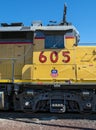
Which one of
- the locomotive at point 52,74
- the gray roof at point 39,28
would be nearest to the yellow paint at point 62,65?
the locomotive at point 52,74

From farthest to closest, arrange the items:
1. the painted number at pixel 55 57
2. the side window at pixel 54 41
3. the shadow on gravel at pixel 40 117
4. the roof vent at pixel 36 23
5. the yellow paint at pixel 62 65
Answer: the roof vent at pixel 36 23
the side window at pixel 54 41
the painted number at pixel 55 57
the yellow paint at pixel 62 65
the shadow on gravel at pixel 40 117

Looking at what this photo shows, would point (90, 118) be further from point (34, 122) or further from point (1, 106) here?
point (1, 106)

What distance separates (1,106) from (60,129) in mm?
3638

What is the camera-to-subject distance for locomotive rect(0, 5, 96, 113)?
12.4 metres

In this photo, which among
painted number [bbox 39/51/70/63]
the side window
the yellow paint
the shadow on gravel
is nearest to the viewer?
the shadow on gravel

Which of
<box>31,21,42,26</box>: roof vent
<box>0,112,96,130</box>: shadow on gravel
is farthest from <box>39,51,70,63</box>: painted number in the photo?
<box>0,112,96,130</box>: shadow on gravel

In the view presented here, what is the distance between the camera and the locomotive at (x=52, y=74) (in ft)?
40.6

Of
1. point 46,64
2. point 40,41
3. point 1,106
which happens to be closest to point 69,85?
point 46,64

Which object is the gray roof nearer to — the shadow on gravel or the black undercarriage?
the black undercarriage

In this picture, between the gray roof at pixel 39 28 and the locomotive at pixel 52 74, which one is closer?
the locomotive at pixel 52 74

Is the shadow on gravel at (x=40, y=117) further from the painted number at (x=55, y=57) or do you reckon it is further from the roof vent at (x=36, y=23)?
the roof vent at (x=36, y=23)

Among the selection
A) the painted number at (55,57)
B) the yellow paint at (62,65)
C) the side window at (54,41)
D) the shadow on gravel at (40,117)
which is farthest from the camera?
the side window at (54,41)

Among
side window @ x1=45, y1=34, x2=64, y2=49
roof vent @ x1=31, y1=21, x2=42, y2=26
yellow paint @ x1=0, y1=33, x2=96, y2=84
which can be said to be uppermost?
roof vent @ x1=31, y1=21, x2=42, y2=26

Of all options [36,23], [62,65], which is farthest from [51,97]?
[36,23]
